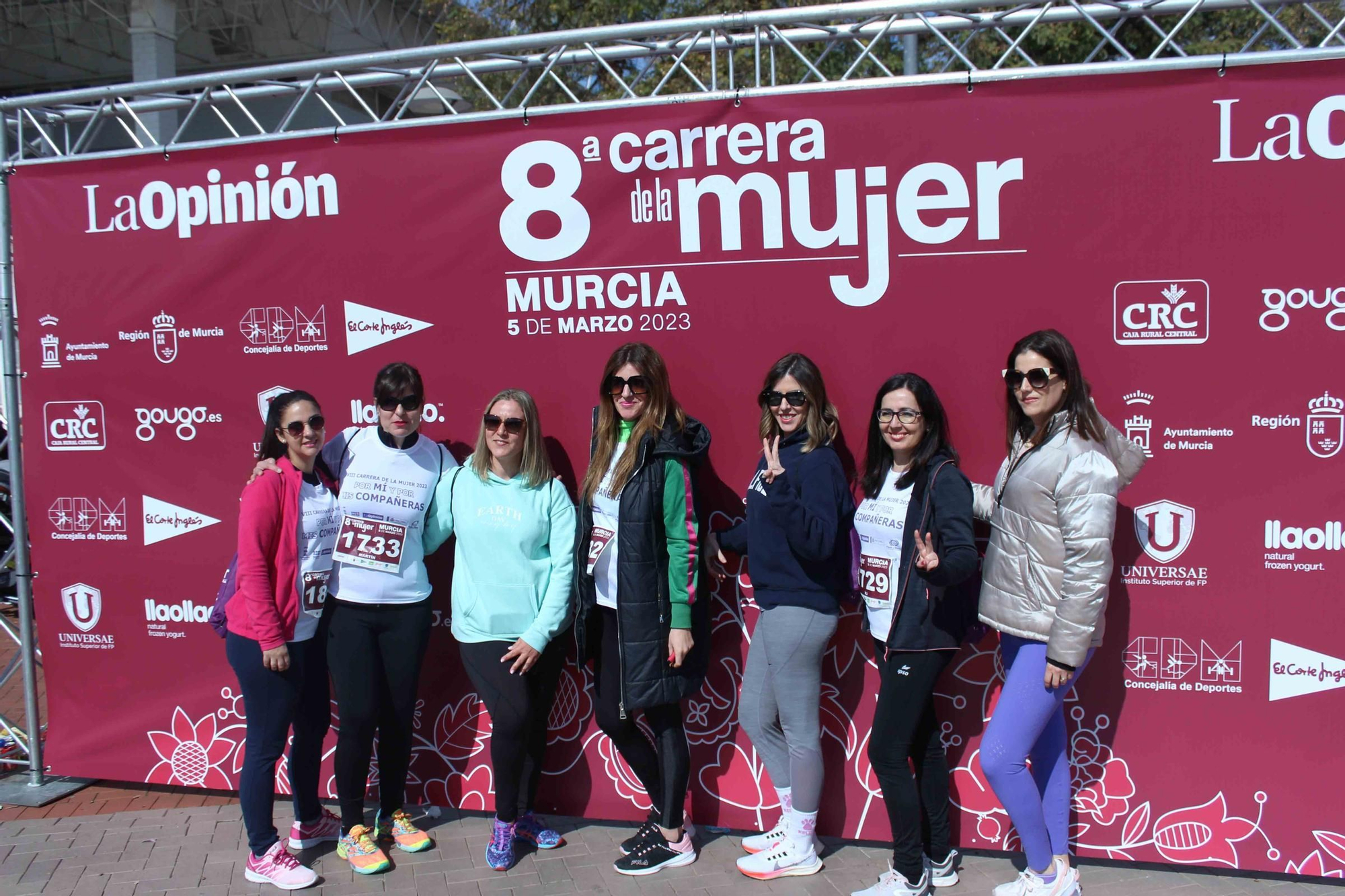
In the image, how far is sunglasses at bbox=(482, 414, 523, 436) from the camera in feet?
11.5

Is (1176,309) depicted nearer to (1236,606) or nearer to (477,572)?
(1236,606)

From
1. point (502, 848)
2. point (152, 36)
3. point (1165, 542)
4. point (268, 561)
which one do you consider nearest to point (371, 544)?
point (268, 561)

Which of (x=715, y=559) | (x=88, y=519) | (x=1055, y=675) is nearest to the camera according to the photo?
(x=1055, y=675)

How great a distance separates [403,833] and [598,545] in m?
1.45

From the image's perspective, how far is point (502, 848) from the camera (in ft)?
11.9

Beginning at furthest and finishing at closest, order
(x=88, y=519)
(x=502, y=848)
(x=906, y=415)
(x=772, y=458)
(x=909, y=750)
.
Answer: (x=88, y=519) → (x=502, y=848) → (x=772, y=458) → (x=909, y=750) → (x=906, y=415)

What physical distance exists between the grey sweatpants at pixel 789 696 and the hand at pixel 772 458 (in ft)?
1.54

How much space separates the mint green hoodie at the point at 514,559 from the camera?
11.6 feet

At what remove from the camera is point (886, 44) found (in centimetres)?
891

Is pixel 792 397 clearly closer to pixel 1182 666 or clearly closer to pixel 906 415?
pixel 906 415

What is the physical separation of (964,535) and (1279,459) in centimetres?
128

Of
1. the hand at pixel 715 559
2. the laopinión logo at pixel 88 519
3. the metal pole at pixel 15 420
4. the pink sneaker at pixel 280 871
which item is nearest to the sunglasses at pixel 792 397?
the hand at pixel 715 559

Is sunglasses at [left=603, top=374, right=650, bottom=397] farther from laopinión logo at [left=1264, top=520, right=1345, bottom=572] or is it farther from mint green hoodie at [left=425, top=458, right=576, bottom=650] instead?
laopinión logo at [left=1264, top=520, right=1345, bottom=572]

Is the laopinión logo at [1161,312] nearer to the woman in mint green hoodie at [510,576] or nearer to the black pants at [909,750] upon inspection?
the black pants at [909,750]
